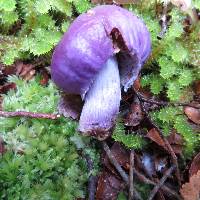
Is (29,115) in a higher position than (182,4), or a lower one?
lower

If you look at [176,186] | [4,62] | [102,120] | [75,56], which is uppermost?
[75,56]

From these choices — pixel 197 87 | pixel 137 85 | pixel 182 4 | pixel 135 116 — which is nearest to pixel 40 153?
pixel 135 116

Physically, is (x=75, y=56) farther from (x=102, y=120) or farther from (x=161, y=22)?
(x=161, y=22)

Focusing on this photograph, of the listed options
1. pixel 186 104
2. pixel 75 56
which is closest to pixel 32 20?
pixel 75 56

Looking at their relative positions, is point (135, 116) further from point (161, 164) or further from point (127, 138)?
point (161, 164)

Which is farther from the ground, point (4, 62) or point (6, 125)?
point (4, 62)

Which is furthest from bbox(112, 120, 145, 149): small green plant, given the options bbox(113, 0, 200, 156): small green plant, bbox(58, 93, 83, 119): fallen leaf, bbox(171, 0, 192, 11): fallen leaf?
bbox(171, 0, 192, 11): fallen leaf
